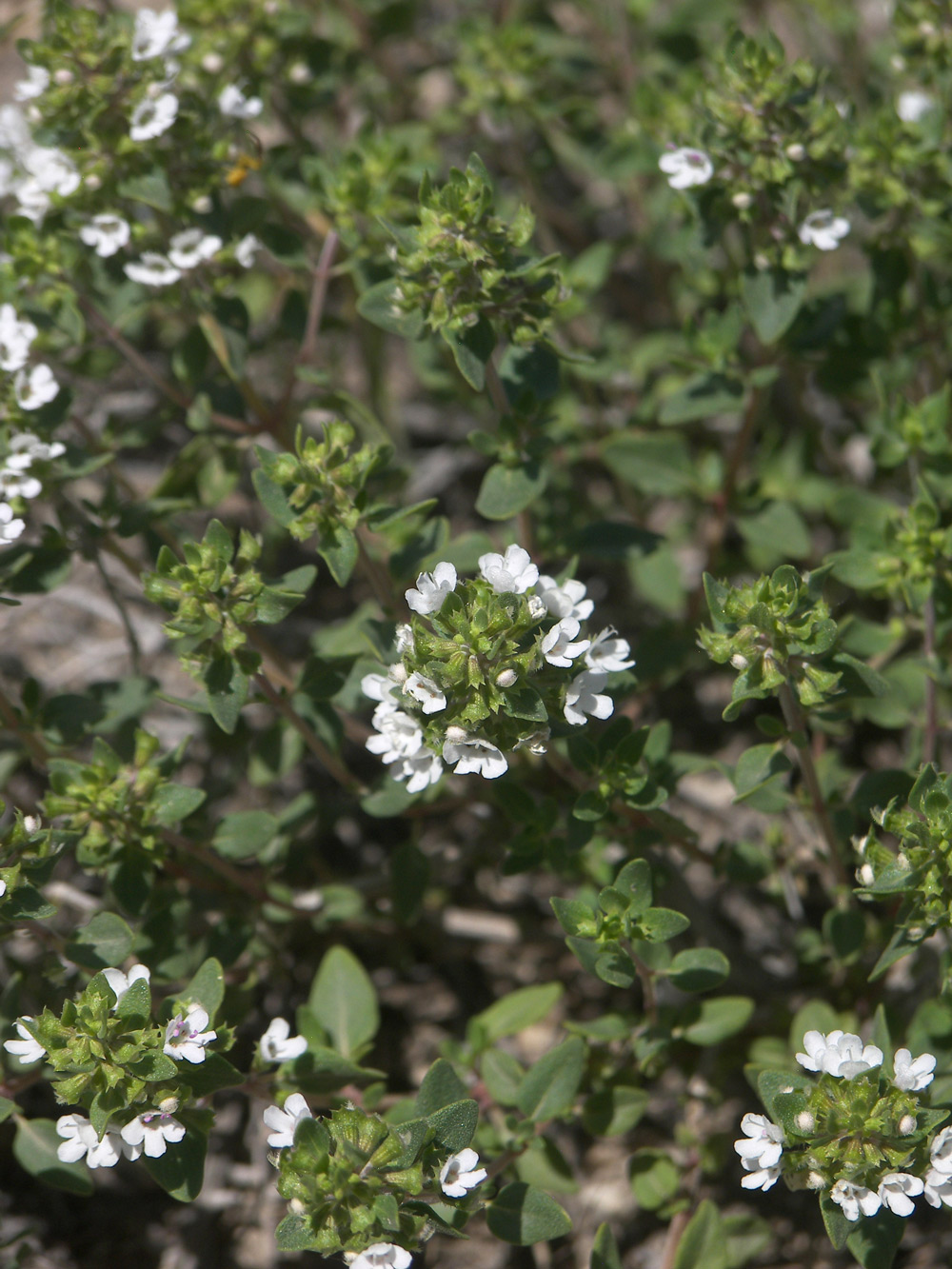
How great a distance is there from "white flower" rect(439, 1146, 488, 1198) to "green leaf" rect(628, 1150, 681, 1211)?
113cm

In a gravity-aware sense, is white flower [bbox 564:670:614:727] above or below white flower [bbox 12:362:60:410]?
below

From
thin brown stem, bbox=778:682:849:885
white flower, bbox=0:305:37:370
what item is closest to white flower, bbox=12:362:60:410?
white flower, bbox=0:305:37:370

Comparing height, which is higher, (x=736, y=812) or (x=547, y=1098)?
(x=547, y=1098)

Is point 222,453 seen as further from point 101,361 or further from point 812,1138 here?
point 812,1138

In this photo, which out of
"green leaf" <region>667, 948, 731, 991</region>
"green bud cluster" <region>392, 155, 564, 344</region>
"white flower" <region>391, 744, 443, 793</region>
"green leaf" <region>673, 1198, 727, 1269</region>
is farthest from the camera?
"green leaf" <region>673, 1198, 727, 1269</region>

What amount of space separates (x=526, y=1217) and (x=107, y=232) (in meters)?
4.00

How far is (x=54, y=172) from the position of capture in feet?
14.3

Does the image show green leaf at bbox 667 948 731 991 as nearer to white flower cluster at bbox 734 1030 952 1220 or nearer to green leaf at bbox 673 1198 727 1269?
white flower cluster at bbox 734 1030 952 1220

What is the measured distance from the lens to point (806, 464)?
231 inches

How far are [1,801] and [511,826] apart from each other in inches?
90.1

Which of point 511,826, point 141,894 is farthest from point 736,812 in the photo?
point 141,894

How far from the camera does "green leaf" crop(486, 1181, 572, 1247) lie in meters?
3.63

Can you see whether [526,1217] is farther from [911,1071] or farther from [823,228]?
[823,228]

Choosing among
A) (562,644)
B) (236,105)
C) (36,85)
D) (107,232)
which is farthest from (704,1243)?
(36,85)
